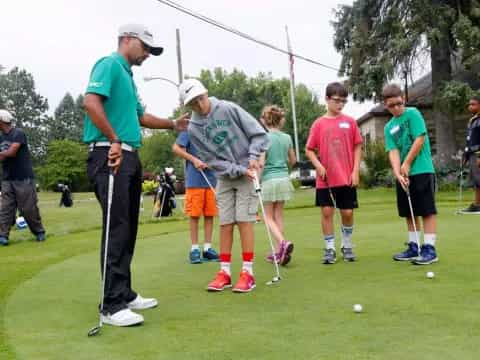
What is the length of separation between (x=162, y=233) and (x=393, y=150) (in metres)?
4.34

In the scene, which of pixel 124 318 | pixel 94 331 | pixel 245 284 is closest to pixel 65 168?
pixel 245 284

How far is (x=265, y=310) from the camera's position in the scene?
144 inches

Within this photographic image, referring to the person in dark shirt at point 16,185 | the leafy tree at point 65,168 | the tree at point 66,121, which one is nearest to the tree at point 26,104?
the tree at point 66,121

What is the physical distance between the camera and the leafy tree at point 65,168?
205ft

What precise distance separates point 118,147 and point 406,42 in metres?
17.1

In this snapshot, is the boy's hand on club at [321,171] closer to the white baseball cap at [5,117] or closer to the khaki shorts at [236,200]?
the khaki shorts at [236,200]

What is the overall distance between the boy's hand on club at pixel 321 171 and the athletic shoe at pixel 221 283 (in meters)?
1.47

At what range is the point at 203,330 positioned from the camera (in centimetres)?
321

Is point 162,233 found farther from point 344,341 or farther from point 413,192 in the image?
point 344,341

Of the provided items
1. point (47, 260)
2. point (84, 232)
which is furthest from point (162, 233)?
point (47, 260)

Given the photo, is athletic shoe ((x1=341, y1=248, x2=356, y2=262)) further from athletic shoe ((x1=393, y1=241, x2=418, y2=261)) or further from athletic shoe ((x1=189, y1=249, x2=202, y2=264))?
athletic shoe ((x1=189, y1=249, x2=202, y2=264))

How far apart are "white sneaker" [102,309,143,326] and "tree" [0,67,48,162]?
3108 inches

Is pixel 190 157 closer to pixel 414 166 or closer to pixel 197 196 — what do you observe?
pixel 197 196

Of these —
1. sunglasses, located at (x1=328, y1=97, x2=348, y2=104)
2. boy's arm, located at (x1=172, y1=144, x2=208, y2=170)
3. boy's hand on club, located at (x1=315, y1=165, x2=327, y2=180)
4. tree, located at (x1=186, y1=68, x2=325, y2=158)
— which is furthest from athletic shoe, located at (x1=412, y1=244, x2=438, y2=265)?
tree, located at (x1=186, y1=68, x2=325, y2=158)
